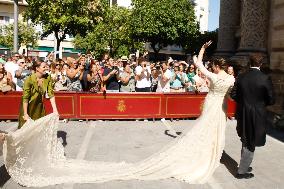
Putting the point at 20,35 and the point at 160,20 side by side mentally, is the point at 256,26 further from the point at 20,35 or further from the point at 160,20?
the point at 20,35

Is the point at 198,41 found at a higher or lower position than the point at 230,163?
higher

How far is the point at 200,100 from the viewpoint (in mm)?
14719

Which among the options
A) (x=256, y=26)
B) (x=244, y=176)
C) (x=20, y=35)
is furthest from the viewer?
(x=20, y=35)

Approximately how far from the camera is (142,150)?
32.2 ft

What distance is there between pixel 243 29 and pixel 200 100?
4837 millimetres

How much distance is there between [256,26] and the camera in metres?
17.1

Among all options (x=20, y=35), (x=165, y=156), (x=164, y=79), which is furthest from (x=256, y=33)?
(x=20, y=35)

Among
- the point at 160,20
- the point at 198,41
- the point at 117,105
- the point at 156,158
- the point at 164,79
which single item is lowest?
the point at 156,158

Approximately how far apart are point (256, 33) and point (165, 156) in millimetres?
10978

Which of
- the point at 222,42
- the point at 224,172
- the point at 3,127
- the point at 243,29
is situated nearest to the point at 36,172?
the point at 224,172

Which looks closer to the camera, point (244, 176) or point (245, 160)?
point (245, 160)

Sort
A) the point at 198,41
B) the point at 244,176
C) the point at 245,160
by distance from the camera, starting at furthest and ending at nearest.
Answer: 1. the point at 198,41
2. the point at 244,176
3. the point at 245,160

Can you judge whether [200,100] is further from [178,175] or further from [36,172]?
[36,172]

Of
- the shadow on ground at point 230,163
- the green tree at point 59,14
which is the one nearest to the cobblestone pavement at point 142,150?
the shadow on ground at point 230,163
